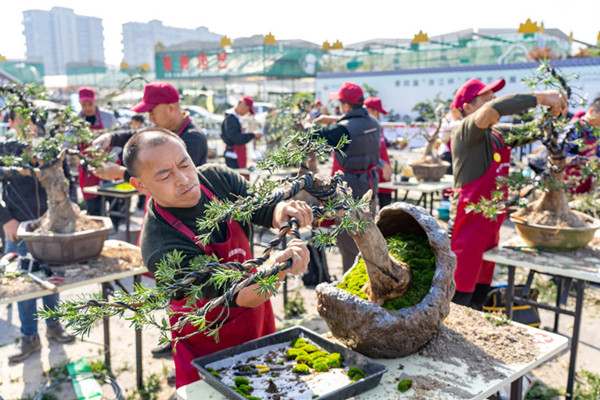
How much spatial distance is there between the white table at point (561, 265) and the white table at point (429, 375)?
965 millimetres

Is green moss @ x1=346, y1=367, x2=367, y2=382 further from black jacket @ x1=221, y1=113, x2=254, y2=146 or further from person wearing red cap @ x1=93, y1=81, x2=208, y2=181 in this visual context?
black jacket @ x1=221, y1=113, x2=254, y2=146

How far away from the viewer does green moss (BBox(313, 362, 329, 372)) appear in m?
1.74


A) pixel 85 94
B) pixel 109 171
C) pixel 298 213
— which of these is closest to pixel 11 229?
pixel 109 171

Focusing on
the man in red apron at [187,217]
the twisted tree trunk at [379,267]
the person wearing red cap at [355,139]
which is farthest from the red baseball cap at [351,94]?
the twisted tree trunk at [379,267]

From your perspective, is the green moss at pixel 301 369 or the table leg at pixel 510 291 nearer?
the green moss at pixel 301 369

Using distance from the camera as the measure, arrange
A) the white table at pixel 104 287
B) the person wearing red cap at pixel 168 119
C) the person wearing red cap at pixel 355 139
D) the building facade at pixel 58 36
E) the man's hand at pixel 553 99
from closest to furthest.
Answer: the white table at pixel 104 287 < the man's hand at pixel 553 99 < the person wearing red cap at pixel 168 119 < the person wearing red cap at pixel 355 139 < the building facade at pixel 58 36

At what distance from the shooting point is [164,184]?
1774 millimetres

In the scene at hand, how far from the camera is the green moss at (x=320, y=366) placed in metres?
1.74

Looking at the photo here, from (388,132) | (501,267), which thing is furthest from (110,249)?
(388,132)

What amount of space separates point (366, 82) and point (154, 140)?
20274 mm

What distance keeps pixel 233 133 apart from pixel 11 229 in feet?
11.0

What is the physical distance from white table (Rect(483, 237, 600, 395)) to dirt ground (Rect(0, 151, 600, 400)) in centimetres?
51

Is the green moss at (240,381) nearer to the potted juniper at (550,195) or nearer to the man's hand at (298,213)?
the man's hand at (298,213)

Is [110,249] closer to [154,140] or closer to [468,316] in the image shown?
[154,140]
